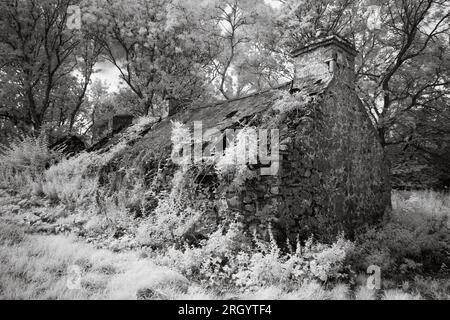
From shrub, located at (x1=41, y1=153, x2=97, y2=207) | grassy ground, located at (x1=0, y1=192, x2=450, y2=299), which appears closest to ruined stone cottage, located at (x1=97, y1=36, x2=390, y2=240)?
shrub, located at (x1=41, y1=153, x2=97, y2=207)

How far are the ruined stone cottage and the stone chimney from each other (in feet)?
0.08

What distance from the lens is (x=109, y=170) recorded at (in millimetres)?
9867

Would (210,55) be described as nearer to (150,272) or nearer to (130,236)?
(130,236)

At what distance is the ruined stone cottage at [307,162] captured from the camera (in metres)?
5.94

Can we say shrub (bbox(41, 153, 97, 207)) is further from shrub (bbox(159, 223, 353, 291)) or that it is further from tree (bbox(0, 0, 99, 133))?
tree (bbox(0, 0, 99, 133))

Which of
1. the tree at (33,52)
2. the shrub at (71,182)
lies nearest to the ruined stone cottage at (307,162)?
the shrub at (71,182)

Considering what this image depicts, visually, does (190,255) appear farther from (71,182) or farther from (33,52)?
(33,52)

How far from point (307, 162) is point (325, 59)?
2.73m

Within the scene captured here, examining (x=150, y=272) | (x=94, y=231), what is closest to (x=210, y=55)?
(x=94, y=231)

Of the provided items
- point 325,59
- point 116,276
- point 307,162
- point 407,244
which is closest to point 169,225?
point 116,276

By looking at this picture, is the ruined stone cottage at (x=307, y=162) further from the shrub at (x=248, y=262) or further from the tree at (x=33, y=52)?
the tree at (x=33, y=52)

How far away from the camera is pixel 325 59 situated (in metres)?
7.54

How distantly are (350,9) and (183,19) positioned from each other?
338 inches

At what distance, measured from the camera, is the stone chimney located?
745cm
